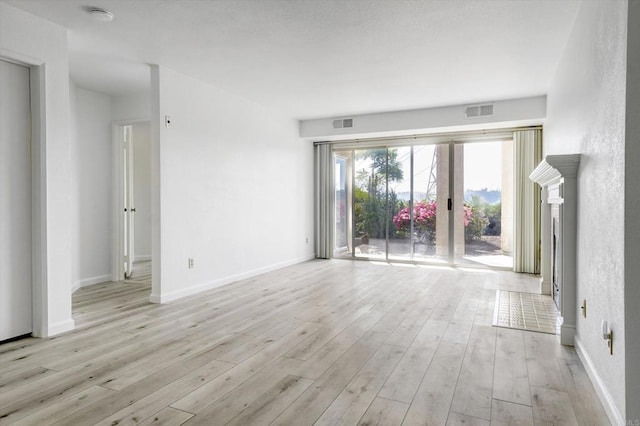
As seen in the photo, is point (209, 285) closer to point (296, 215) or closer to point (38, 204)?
point (38, 204)

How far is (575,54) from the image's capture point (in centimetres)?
305

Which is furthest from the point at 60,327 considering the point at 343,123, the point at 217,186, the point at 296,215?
the point at 343,123

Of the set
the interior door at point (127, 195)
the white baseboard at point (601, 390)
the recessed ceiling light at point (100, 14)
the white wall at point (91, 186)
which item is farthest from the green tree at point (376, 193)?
the recessed ceiling light at point (100, 14)

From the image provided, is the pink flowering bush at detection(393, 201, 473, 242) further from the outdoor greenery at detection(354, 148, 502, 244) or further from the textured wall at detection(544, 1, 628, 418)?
the textured wall at detection(544, 1, 628, 418)

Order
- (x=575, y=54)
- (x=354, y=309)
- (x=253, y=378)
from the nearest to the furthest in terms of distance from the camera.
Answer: (x=253, y=378), (x=575, y=54), (x=354, y=309)

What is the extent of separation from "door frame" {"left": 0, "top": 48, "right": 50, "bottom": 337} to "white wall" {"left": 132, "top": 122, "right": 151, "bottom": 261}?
451 centimetres

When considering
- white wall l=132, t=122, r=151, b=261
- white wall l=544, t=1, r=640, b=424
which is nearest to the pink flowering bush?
white wall l=544, t=1, r=640, b=424

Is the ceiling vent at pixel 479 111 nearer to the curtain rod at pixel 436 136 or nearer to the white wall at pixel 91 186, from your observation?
the curtain rod at pixel 436 136

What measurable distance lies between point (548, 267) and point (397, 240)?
2879 millimetres

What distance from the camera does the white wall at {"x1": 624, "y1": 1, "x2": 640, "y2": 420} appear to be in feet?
5.44

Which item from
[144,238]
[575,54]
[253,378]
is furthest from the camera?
[144,238]

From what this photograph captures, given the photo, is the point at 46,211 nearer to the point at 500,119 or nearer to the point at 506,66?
the point at 506,66

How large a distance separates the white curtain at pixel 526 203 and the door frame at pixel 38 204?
596cm

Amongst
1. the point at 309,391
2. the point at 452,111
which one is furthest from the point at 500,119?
the point at 309,391
